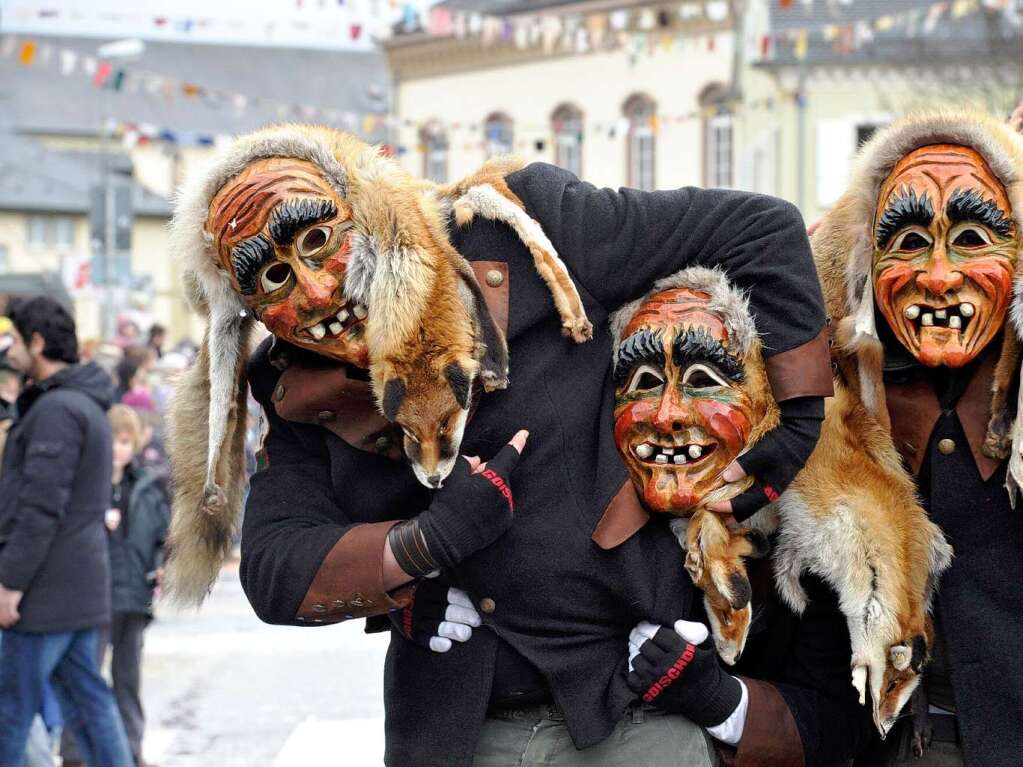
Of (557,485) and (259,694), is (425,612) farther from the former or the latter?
(259,694)

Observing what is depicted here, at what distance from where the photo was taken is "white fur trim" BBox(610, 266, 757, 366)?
287 centimetres

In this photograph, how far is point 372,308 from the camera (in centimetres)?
272

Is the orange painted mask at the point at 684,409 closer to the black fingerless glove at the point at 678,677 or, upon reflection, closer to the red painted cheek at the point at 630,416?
the red painted cheek at the point at 630,416

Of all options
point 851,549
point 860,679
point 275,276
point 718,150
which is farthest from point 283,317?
point 718,150

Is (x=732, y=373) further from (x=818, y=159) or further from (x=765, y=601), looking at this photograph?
(x=818, y=159)

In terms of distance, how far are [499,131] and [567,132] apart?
157 centimetres

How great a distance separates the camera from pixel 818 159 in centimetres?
2742

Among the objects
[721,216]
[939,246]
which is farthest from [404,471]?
[939,246]

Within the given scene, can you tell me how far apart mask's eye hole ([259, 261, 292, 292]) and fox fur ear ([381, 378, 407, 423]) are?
11.7 inches

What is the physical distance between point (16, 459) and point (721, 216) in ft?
12.3

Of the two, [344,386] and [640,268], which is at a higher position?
[640,268]

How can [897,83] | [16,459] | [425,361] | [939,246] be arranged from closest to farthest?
[425,361], [939,246], [16,459], [897,83]

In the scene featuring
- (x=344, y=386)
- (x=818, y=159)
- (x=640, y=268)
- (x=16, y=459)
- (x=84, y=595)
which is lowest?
(x=84, y=595)

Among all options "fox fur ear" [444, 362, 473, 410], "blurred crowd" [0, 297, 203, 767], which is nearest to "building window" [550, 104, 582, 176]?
"blurred crowd" [0, 297, 203, 767]
